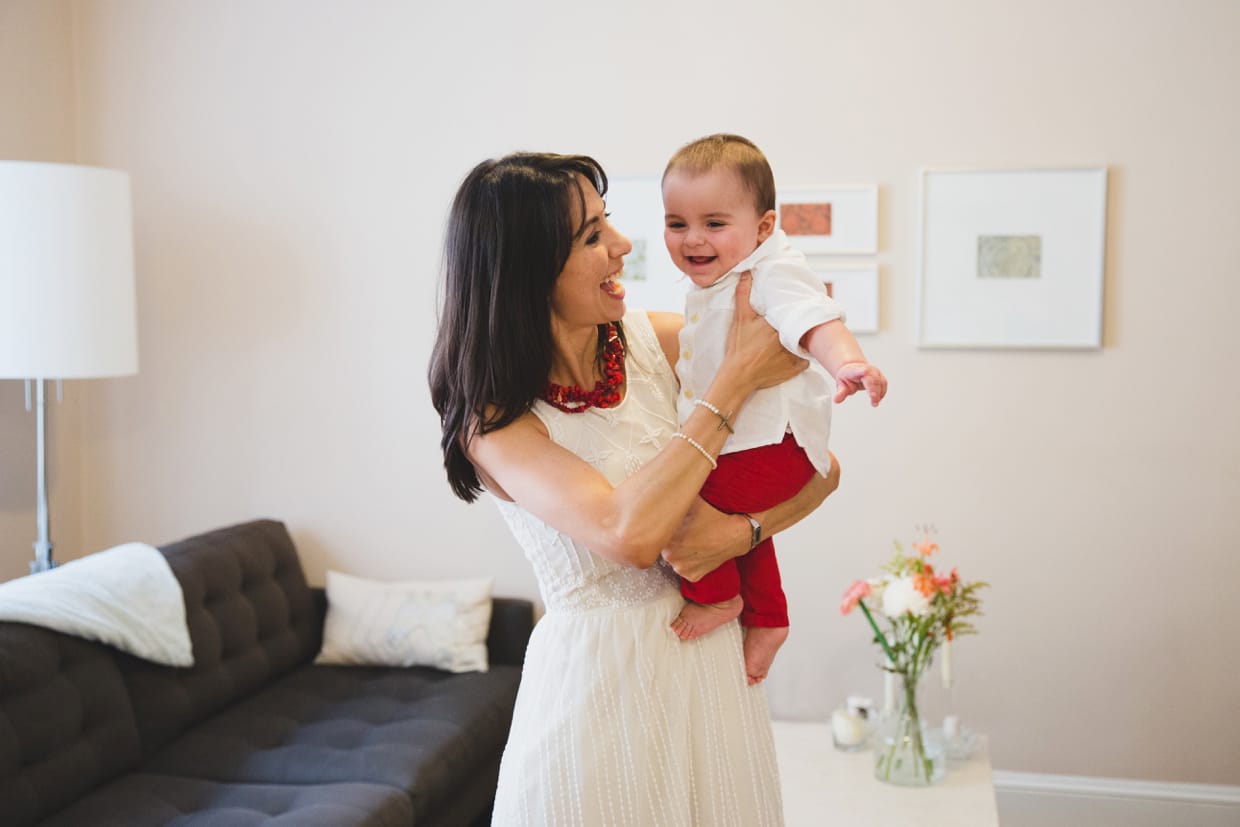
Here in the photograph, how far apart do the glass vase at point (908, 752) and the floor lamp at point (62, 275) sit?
7.48ft

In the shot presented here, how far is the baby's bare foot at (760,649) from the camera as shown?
164 cm

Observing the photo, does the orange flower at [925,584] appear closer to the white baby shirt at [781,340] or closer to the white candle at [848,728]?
the white candle at [848,728]

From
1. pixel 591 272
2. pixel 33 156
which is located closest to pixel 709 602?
pixel 591 272

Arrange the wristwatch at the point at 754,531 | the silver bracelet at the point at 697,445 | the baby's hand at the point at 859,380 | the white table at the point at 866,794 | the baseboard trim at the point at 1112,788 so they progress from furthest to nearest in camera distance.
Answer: the baseboard trim at the point at 1112,788
the white table at the point at 866,794
the wristwatch at the point at 754,531
the silver bracelet at the point at 697,445
the baby's hand at the point at 859,380

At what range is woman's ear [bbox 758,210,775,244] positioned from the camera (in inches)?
66.6

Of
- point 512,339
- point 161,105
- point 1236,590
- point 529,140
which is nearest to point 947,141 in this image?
point 529,140

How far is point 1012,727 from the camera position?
3.43 metres

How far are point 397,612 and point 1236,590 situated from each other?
8.05 feet

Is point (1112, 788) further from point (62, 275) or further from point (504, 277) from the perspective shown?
point (62, 275)

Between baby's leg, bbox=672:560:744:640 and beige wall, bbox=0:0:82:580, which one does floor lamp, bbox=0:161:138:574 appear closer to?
beige wall, bbox=0:0:82:580

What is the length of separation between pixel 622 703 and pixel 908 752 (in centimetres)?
157

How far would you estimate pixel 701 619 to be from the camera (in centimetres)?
157

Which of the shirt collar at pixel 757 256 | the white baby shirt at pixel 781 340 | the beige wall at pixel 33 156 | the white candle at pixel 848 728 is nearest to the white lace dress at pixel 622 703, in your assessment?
the white baby shirt at pixel 781 340

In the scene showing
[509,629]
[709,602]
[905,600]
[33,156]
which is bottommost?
[509,629]
